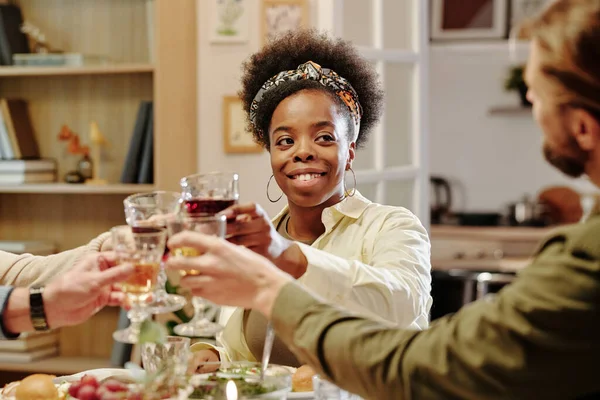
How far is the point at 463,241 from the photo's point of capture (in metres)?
5.56

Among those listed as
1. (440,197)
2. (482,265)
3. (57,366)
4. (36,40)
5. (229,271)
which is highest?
(36,40)

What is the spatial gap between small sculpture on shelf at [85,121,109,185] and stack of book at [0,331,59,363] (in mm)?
712

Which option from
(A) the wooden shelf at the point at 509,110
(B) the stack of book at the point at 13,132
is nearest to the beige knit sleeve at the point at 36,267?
(B) the stack of book at the point at 13,132

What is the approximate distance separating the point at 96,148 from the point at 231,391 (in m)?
2.56

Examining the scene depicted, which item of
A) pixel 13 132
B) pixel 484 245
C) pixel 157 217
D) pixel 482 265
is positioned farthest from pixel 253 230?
pixel 484 245

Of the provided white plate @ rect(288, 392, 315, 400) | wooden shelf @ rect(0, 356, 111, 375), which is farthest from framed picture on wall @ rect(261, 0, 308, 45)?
white plate @ rect(288, 392, 315, 400)

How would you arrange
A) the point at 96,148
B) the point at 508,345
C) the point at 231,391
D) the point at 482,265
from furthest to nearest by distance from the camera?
the point at 482,265, the point at 96,148, the point at 231,391, the point at 508,345

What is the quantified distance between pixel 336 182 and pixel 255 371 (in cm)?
64

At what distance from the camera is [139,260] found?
139 cm

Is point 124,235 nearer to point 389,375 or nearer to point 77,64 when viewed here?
point 389,375

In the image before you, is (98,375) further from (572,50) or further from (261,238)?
(572,50)

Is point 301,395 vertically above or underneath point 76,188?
underneath

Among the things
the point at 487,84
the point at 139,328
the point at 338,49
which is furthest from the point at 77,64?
the point at 487,84

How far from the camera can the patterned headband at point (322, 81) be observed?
6.90 feet
